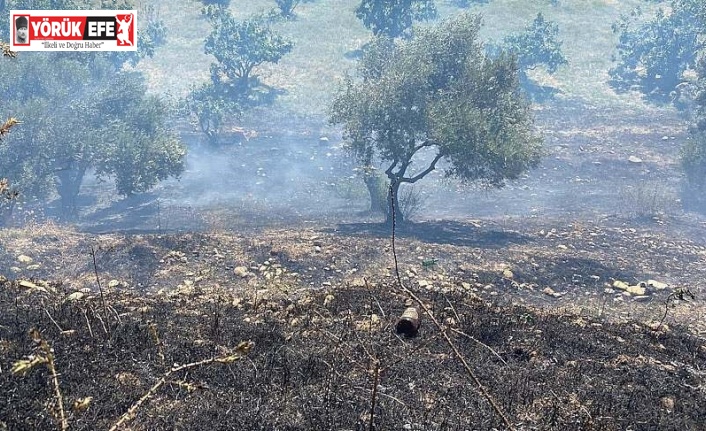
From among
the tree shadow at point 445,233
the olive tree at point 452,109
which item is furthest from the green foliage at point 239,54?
the tree shadow at point 445,233

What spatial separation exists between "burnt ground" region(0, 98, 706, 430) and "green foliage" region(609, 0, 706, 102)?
10.9 m

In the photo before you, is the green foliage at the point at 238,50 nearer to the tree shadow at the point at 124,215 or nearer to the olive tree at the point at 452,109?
the tree shadow at the point at 124,215

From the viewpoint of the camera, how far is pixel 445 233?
23.5 metres

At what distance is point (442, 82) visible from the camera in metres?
23.6

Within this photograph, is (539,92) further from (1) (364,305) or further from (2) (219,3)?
(1) (364,305)

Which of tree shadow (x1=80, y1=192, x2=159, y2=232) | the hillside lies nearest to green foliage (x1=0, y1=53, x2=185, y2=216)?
tree shadow (x1=80, y1=192, x2=159, y2=232)

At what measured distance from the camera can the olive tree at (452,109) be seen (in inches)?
856

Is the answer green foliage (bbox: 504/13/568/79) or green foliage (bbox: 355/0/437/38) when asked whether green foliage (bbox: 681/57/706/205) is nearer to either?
green foliage (bbox: 504/13/568/79)

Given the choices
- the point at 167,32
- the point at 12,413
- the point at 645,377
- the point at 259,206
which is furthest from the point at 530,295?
the point at 167,32

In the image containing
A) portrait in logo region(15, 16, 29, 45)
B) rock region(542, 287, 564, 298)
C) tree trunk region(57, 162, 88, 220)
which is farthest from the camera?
tree trunk region(57, 162, 88, 220)

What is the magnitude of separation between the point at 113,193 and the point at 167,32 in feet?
100

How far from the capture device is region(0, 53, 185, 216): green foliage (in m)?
27.7

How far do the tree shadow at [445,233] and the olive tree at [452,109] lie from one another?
2.30 m

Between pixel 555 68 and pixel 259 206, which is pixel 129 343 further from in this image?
pixel 555 68
